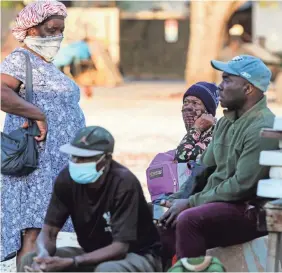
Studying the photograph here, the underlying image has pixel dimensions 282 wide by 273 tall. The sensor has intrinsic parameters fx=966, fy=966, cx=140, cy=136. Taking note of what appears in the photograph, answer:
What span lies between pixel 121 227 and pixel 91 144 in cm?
42

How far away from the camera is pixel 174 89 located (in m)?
27.5

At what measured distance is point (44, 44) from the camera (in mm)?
5570

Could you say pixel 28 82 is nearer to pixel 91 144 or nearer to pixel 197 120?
pixel 91 144

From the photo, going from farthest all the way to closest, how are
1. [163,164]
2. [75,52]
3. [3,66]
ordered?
[75,52] < [163,164] < [3,66]

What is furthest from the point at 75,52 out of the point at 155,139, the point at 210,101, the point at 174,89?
the point at 210,101

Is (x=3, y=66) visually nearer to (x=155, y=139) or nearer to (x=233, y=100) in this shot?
(x=233, y=100)

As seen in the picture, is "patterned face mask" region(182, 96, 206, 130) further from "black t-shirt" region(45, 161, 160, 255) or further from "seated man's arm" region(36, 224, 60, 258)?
"seated man's arm" region(36, 224, 60, 258)

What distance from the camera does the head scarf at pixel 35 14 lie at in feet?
18.0

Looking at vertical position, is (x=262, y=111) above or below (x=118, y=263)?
above

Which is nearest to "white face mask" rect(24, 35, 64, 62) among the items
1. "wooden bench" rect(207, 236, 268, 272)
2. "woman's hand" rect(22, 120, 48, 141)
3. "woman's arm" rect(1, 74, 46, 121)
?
"woman's arm" rect(1, 74, 46, 121)

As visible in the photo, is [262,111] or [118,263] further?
[262,111]

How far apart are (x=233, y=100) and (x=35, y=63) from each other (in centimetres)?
120

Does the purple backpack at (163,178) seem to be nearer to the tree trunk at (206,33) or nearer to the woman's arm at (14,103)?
the woman's arm at (14,103)

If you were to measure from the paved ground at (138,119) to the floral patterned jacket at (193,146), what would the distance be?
3.01 feet
